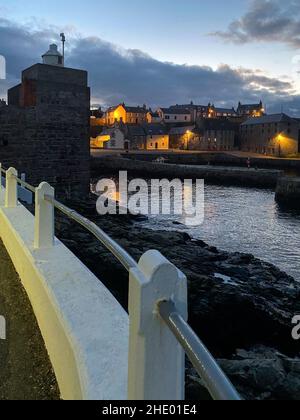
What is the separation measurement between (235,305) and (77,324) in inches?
262

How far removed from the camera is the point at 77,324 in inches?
111

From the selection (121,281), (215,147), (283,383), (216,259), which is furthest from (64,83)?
(215,147)

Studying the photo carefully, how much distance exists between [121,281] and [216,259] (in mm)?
5919

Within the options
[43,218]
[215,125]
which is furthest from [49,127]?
[215,125]

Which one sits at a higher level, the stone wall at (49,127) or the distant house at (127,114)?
the distant house at (127,114)

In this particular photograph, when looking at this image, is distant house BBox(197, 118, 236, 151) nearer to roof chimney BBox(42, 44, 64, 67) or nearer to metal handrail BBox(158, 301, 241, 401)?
roof chimney BBox(42, 44, 64, 67)

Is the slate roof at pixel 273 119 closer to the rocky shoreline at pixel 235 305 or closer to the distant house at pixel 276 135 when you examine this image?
the distant house at pixel 276 135

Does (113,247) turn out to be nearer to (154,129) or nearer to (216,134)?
(154,129)

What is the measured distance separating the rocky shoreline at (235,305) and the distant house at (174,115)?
107689 mm

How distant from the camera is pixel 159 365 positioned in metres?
1.63

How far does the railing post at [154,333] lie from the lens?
5.05ft

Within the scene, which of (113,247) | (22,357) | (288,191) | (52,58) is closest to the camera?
(113,247)

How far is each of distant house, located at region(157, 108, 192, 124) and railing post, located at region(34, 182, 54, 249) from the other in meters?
117

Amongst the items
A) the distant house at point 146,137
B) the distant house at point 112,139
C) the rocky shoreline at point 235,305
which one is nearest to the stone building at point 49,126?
the rocky shoreline at point 235,305
